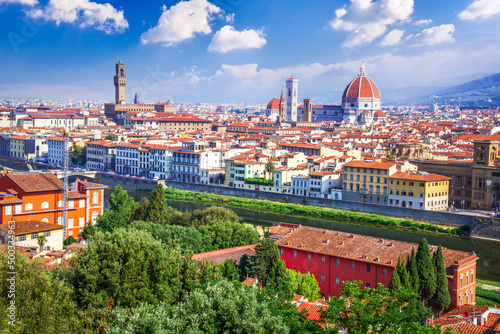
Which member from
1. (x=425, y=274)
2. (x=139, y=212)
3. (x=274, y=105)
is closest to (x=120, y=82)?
(x=274, y=105)

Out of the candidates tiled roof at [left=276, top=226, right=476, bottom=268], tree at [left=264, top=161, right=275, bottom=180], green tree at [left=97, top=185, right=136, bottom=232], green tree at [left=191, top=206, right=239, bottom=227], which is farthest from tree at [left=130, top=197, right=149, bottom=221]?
tree at [left=264, top=161, right=275, bottom=180]

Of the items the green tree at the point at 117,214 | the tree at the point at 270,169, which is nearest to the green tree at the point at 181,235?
the green tree at the point at 117,214

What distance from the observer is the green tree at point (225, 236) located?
19000 millimetres

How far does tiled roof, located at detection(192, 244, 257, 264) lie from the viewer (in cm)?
1669

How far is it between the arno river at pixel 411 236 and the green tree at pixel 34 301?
15.2 m

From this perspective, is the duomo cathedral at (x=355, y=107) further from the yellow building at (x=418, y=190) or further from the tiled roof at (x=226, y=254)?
the tiled roof at (x=226, y=254)

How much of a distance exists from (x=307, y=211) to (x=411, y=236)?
6.87 metres

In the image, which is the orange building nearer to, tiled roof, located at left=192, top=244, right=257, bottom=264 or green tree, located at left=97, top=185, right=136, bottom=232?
green tree, located at left=97, top=185, right=136, bottom=232

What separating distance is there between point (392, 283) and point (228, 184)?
27.0 meters

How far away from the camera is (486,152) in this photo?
3142cm

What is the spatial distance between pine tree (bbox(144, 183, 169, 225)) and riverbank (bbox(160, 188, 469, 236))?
11.6 meters

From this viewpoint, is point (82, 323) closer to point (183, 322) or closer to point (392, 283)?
point (183, 322)

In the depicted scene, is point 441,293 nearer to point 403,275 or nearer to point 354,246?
point 403,275

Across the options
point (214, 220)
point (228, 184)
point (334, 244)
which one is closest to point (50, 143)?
point (228, 184)
